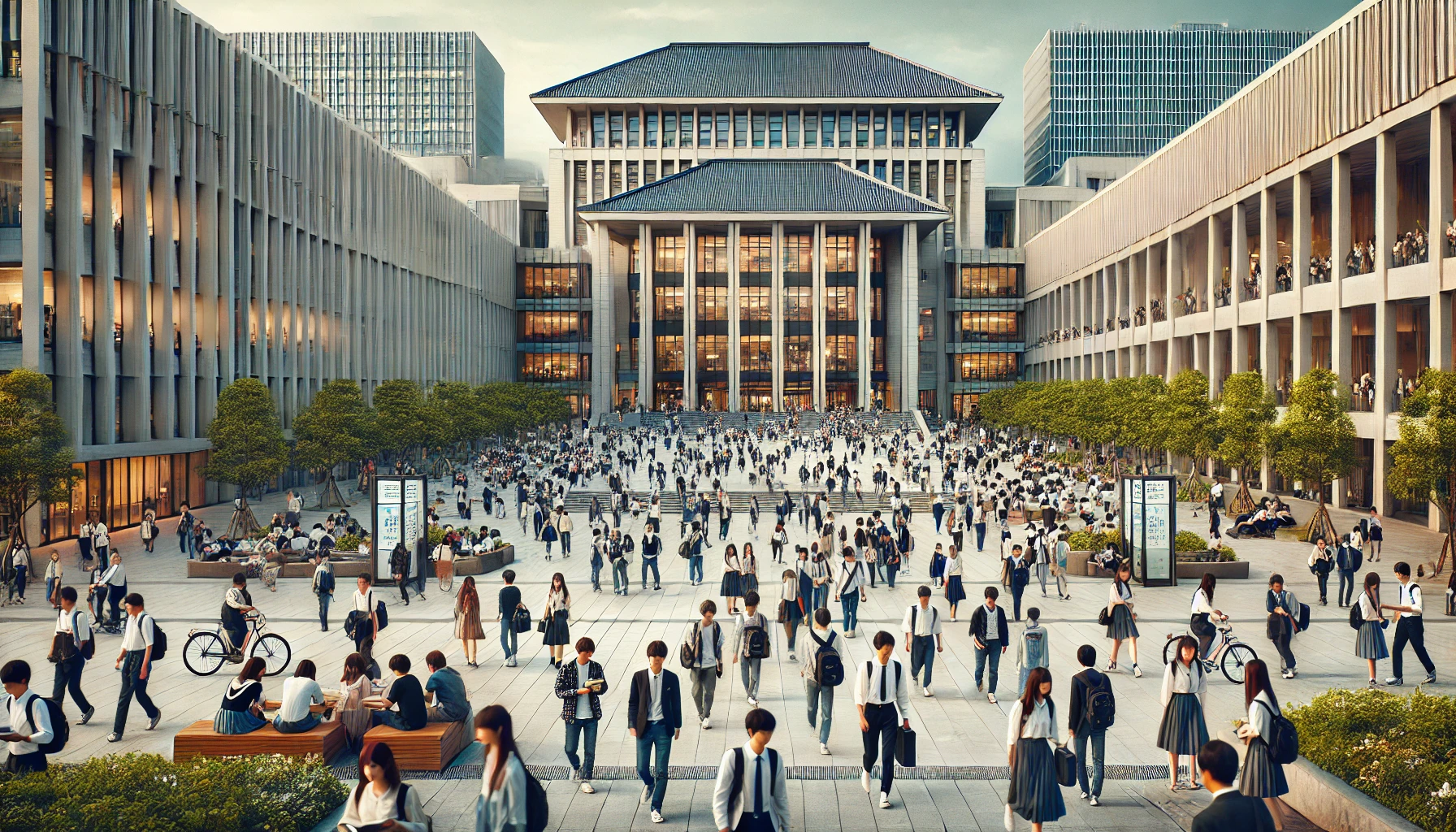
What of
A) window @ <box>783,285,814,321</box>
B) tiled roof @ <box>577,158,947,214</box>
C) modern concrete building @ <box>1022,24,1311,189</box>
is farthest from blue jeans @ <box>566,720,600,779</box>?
modern concrete building @ <box>1022,24,1311,189</box>

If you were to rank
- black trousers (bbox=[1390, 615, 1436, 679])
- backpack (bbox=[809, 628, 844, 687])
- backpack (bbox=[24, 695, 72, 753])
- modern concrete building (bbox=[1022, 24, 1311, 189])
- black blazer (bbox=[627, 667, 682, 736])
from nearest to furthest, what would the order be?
backpack (bbox=[24, 695, 72, 753])
black blazer (bbox=[627, 667, 682, 736])
backpack (bbox=[809, 628, 844, 687])
black trousers (bbox=[1390, 615, 1436, 679])
modern concrete building (bbox=[1022, 24, 1311, 189])

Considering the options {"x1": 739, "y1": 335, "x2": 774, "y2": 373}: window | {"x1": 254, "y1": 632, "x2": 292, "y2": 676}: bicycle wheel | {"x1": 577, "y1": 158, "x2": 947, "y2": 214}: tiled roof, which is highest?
{"x1": 577, "y1": 158, "x2": 947, "y2": 214}: tiled roof

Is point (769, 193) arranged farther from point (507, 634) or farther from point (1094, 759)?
point (1094, 759)

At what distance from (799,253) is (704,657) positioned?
82929 millimetres

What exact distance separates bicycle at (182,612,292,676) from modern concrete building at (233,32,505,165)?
16137 cm

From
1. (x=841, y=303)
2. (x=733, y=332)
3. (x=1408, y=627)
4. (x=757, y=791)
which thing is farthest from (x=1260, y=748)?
(x=841, y=303)

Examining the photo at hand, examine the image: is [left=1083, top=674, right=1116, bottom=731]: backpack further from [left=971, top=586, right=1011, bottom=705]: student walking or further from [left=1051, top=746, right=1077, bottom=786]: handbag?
[left=971, top=586, right=1011, bottom=705]: student walking

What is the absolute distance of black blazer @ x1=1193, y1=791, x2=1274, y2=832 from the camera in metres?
5.52

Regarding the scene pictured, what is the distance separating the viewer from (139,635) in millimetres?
11117

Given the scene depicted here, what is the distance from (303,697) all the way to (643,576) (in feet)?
40.7

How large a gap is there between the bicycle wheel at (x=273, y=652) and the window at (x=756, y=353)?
77089mm

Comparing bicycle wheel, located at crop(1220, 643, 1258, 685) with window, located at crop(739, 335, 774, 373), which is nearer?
bicycle wheel, located at crop(1220, 643, 1258, 685)

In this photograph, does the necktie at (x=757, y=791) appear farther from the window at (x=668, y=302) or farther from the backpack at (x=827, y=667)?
the window at (x=668, y=302)

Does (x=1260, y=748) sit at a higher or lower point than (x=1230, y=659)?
higher
